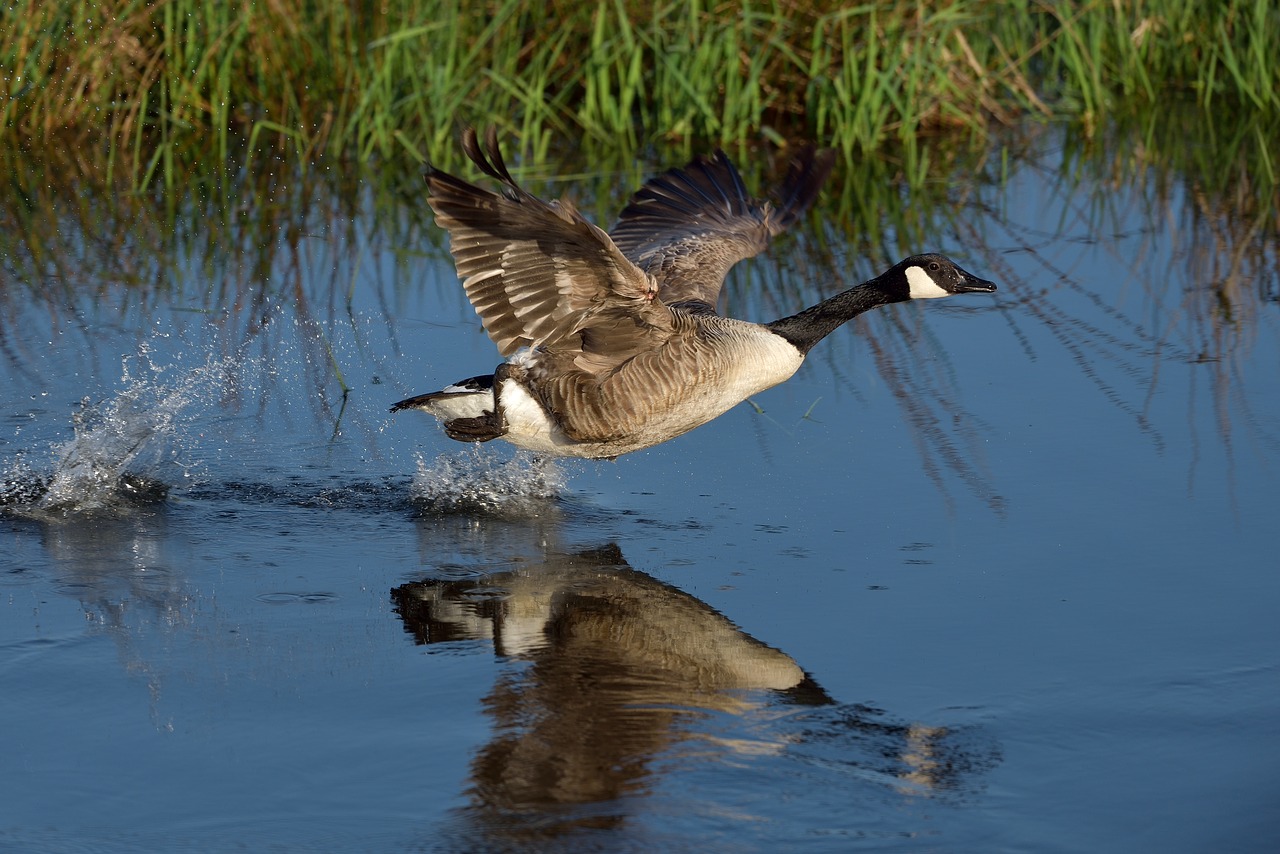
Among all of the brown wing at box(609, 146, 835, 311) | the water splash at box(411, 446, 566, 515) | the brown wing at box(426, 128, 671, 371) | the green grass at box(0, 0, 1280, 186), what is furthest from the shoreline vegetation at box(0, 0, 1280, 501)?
the brown wing at box(426, 128, 671, 371)

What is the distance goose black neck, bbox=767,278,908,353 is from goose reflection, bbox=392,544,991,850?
119cm

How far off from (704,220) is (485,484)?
1839 mm

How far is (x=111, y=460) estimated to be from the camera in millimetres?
5500

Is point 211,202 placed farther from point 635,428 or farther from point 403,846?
point 403,846

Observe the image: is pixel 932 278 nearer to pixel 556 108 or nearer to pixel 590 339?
pixel 590 339

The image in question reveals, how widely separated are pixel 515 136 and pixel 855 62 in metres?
2.09

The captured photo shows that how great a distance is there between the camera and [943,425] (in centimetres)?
596

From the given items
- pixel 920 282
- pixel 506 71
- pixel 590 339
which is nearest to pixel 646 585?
pixel 590 339

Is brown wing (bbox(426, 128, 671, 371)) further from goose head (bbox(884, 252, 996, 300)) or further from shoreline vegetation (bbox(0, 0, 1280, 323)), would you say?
shoreline vegetation (bbox(0, 0, 1280, 323))

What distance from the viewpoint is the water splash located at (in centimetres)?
539

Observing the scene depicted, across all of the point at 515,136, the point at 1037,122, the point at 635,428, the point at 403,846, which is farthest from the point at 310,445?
the point at 1037,122

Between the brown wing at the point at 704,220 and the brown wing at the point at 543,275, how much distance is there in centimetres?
90

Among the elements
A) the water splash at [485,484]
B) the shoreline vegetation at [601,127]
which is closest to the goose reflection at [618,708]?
the water splash at [485,484]

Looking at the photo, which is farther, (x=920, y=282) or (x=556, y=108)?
(x=556, y=108)
